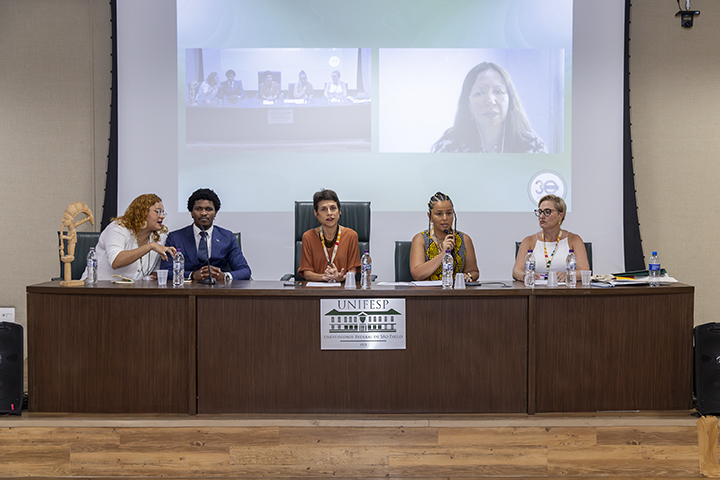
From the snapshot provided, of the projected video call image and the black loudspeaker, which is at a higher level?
the projected video call image

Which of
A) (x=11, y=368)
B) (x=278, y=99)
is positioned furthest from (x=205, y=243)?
(x=278, y=99)

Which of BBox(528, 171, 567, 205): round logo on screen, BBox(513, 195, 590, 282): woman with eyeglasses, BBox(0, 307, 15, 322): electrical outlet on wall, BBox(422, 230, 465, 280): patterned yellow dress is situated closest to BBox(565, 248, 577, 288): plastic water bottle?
BBox(513, 195, 590, 282): woman with eyeglasses

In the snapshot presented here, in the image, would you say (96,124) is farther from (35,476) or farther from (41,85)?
(35,476)

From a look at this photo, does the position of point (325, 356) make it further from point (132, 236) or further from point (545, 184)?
point (545, 184)

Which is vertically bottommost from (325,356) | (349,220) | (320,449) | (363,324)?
(320,449)

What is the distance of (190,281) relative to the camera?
8.88 feet

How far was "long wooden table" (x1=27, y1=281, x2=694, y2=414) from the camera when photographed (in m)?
2.35

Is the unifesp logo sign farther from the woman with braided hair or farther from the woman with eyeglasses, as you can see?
the woman with eyeglasses

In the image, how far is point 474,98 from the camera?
4086mm

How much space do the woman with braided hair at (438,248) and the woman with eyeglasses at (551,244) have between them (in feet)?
0.94

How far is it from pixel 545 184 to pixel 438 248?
148cm

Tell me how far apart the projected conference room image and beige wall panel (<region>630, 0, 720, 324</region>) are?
84.2 inches

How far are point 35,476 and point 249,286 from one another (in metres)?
1.18

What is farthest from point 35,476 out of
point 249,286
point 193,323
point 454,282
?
point 454,282
